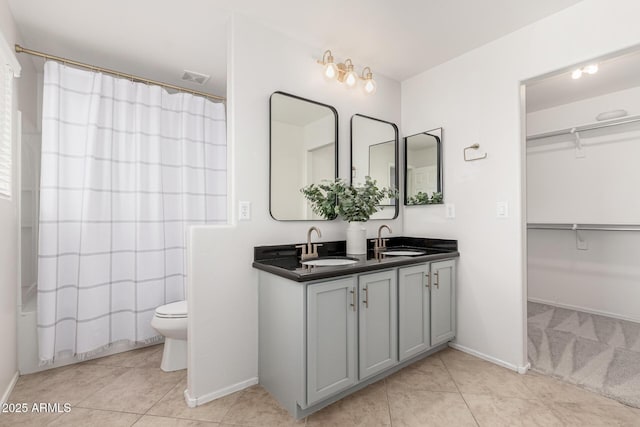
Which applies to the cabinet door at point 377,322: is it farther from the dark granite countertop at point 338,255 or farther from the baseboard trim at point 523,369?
the baseboard trim at point 523,369

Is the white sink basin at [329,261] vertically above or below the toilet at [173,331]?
above

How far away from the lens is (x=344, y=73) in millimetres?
2426

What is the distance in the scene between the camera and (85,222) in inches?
91.6

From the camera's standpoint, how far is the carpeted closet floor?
2.01m

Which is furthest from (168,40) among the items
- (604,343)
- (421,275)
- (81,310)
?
(604,343)

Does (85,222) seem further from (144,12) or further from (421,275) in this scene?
(421,275)

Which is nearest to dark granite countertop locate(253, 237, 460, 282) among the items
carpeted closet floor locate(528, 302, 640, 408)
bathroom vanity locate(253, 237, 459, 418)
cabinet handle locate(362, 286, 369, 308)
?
bathroom vanity locate(253, 237, 459, 418)

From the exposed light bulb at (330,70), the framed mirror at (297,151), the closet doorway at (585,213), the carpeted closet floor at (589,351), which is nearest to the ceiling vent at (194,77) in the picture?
the framed mirror at (297,151)

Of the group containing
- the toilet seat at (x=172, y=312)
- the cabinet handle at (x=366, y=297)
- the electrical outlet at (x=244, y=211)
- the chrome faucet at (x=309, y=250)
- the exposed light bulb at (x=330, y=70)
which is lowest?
the toilet seat at (x=172, y=312)

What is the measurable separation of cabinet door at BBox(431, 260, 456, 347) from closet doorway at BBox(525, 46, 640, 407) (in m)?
0.64

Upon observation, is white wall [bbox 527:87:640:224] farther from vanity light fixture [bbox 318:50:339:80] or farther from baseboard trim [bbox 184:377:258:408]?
baseboard trim [bbox 184:377:258:408]

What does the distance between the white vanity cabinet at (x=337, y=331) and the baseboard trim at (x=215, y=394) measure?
84mm

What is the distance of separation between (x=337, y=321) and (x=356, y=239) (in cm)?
74

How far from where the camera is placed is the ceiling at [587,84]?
2658 mm
